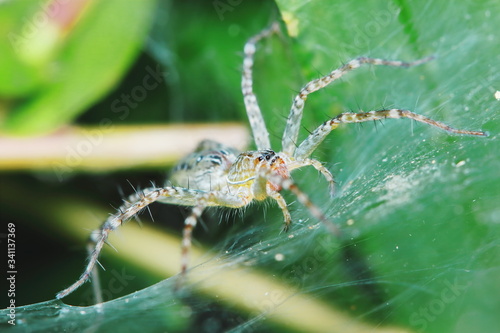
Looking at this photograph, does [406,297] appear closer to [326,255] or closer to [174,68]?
[326,255]

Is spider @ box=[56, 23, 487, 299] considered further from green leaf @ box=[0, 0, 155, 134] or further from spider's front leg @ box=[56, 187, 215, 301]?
green leaf @ box=[0, 0, 155, 134]

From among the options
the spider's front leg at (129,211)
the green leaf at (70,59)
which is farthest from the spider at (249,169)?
the green leaf at (70,59)

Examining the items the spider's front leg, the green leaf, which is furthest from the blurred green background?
the spider's front leg

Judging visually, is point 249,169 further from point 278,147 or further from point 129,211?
point 129,211

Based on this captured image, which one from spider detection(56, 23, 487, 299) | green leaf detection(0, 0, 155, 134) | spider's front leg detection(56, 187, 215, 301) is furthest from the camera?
green leaf detection(0, 0, 155, 134)

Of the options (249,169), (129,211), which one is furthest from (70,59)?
(249,169)

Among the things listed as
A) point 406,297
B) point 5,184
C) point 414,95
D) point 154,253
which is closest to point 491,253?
point 406,297
